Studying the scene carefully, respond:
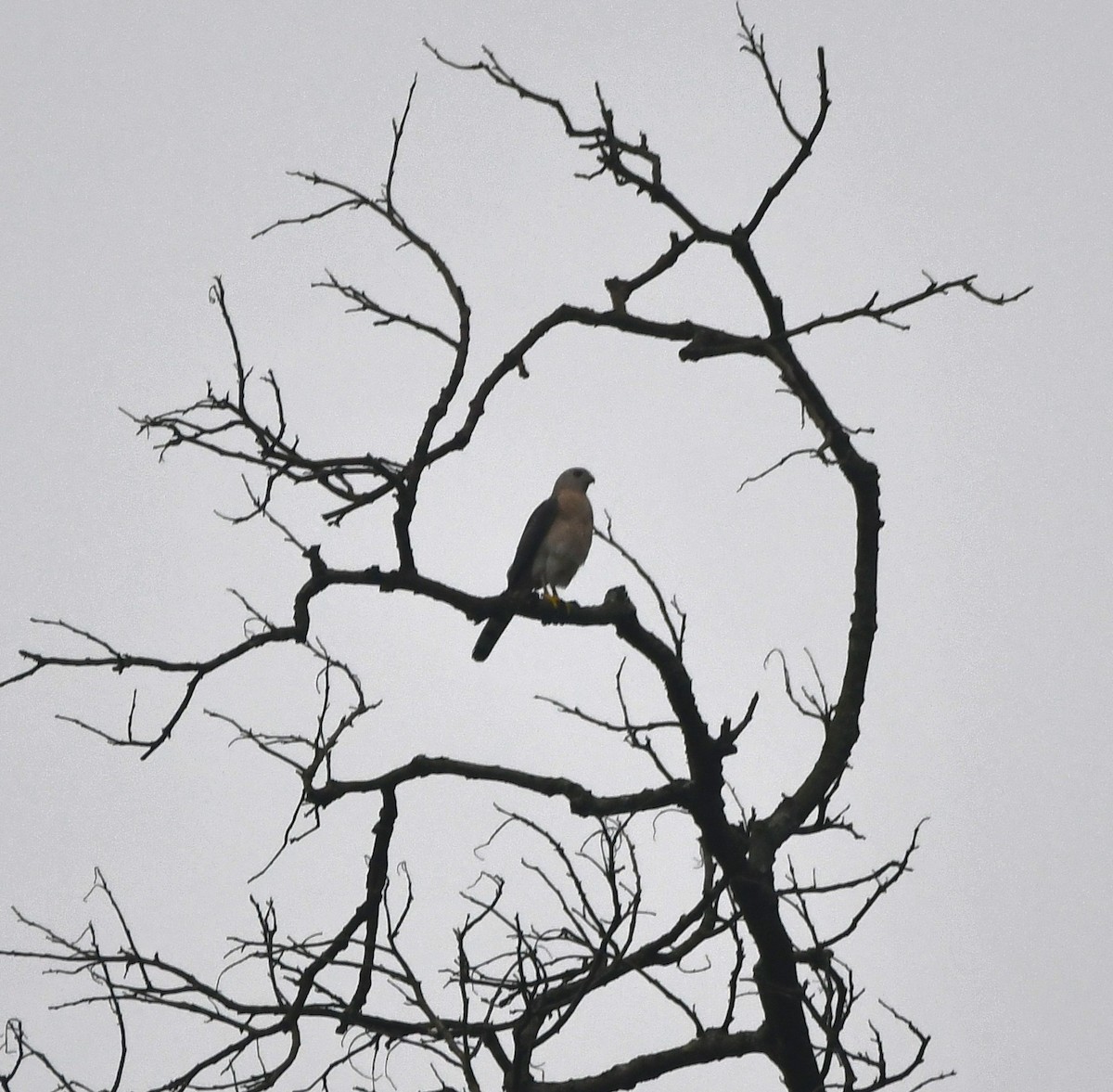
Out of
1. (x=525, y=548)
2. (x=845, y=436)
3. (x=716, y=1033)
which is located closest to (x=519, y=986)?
(x=716, y=1033)

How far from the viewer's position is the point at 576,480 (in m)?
7.49

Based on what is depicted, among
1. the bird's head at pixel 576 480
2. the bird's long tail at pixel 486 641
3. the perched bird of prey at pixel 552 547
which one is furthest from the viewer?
the bird's head at pixel 576 480

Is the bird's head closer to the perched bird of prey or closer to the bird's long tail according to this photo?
the perched bird of prey

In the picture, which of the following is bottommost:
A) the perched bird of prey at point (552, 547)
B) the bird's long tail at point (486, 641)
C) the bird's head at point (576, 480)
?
the bird's long tail at point (486, 641)

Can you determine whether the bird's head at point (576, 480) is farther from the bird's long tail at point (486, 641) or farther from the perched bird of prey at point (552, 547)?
the bird's long tail at point (486, 641)

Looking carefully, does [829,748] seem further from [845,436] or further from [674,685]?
[845,436]

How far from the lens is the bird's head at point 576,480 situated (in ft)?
24.4

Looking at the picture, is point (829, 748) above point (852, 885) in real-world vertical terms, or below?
above

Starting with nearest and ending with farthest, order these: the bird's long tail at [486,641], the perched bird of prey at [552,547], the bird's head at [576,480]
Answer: the bird's long tail at [486,641]
the perched bird of prey at [552,547]
the bird's head at [576,480]

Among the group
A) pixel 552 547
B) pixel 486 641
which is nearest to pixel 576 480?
pixel 552 547

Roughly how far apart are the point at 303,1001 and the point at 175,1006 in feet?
1.07

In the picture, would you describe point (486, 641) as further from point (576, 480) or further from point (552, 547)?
point (576, 480)

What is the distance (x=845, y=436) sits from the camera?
4004mm

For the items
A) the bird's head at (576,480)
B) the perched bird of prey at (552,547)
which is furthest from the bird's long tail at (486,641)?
the bird's head at (576,480)
